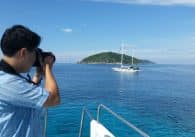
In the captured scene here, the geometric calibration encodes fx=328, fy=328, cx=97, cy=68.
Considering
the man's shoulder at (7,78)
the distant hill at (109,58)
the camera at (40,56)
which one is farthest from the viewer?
the distant hill at (109,58)

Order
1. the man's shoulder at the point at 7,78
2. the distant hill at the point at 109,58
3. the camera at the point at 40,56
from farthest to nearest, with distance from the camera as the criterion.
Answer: the distant hill at the point at 109,58
the camera at the point at 40,56
the man's shoulder at the point at 7,78

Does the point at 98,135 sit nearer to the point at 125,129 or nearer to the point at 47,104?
the point at 47,104

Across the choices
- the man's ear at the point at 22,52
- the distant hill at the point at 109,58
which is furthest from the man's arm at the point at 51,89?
the distant hill at the point at 109,58

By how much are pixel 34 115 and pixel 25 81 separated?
21 centimetres

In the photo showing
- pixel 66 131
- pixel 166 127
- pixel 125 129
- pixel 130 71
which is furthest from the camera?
pixel 130 71

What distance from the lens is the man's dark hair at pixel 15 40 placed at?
1.71 metres

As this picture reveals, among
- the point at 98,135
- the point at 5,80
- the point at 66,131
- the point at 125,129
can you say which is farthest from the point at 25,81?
the point at 125,129

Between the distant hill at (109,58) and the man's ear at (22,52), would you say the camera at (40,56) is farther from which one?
the distant hill at (109,58)

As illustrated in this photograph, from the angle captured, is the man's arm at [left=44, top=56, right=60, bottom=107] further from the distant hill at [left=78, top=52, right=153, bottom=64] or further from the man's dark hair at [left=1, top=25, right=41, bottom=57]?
the distant hill at [left=78, top=52, right=153, bottom=64]

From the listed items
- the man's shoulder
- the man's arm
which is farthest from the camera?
the man's shoulder

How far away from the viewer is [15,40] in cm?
171

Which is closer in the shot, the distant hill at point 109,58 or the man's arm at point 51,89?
the man's arm at point 51,89

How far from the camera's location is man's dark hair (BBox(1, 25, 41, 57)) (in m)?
1.71

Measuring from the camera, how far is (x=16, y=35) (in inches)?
67.4
